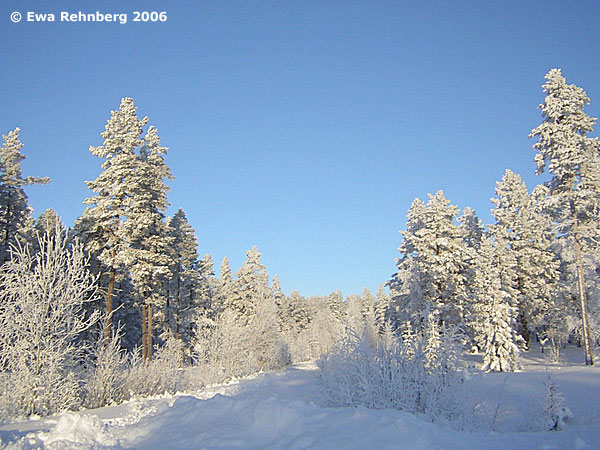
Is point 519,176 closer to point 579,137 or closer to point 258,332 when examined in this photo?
point 579,137

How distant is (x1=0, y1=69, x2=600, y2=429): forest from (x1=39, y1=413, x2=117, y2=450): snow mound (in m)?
3.79

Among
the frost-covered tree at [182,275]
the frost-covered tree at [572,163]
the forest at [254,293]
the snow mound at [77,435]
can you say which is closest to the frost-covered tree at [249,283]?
the forest at [254,293]

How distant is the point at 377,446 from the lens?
5.43 m

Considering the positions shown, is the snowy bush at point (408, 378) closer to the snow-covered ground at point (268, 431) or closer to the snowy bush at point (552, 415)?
the snow-covered ground at point (268, 431)

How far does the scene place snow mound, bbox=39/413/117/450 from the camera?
6652 mm

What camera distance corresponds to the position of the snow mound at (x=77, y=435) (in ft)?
21.8

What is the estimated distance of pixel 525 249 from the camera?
34.7 metres

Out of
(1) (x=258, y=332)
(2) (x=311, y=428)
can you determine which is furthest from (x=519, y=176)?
(2) (x=311, y=428)

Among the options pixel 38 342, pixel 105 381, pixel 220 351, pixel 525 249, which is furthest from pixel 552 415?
pixel 525 249

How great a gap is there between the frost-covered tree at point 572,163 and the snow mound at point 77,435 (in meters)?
22.1

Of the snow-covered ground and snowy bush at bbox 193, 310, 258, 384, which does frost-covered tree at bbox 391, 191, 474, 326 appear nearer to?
snowy bush at bbox 193, 310, 258, 384

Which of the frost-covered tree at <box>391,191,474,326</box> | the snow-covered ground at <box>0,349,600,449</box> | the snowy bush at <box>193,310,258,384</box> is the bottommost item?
the snowy bush at <box>193,310,258,384</box>

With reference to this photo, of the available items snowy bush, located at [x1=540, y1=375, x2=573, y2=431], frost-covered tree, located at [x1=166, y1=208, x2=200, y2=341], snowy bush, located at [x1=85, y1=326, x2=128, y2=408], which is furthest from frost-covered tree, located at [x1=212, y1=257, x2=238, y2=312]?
snowy bush, located at [x1=540, y1=375, x2=573, y2=431]

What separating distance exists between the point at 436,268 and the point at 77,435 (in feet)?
82.8
